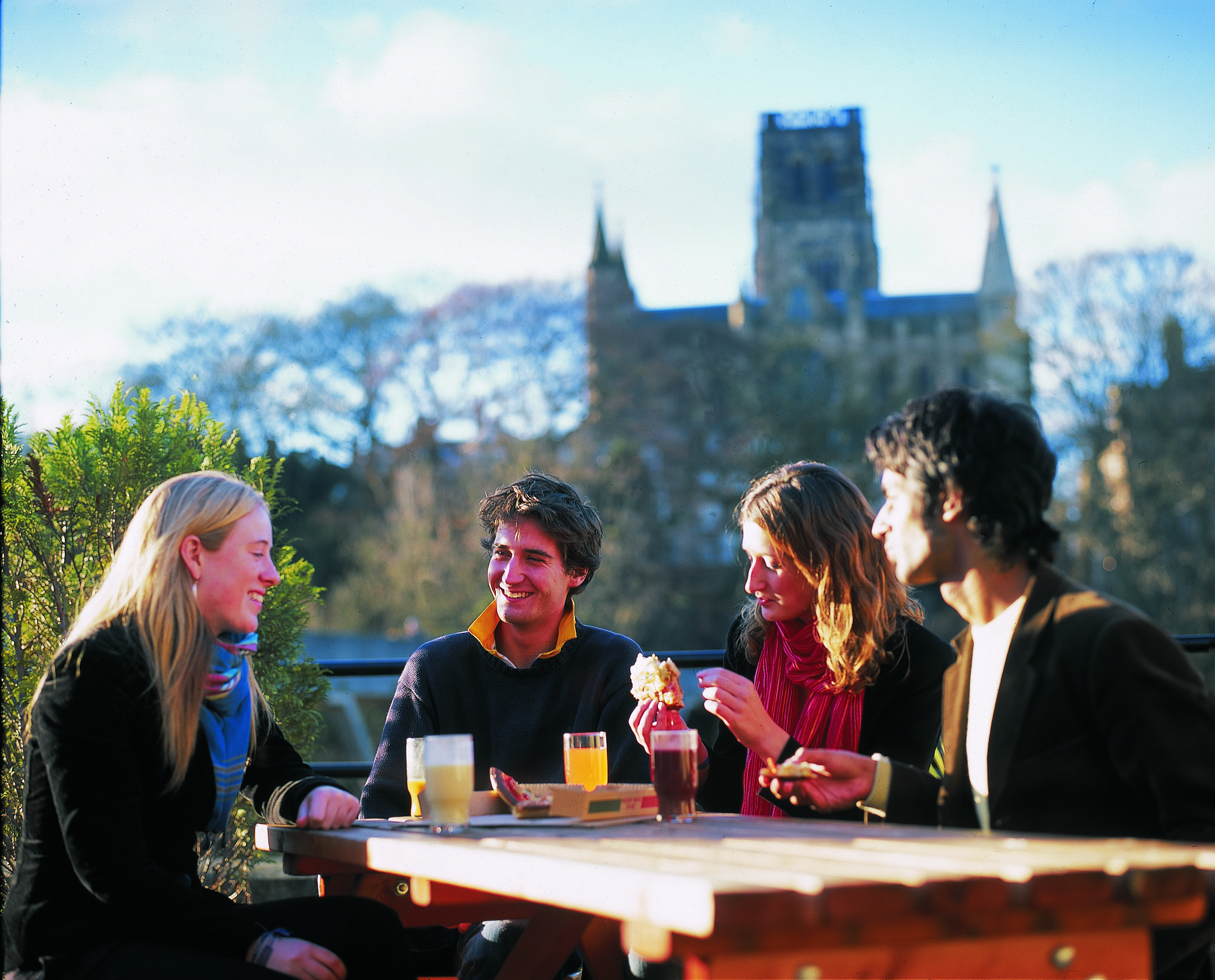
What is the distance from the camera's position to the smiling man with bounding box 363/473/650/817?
9.80ft

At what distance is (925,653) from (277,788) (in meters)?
1.37

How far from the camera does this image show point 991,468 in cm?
199

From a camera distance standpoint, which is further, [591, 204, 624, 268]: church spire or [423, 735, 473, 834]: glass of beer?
[591, 204, 624, 268]: church spire

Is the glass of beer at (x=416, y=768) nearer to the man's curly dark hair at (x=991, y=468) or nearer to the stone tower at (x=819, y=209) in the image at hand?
the man's curly dark hair at (x=991, y=468)

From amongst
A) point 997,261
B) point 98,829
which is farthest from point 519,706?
point 997,261

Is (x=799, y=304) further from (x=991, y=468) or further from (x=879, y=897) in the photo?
(x=879, y=897)

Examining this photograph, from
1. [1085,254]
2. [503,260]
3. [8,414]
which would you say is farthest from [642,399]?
[8,414]

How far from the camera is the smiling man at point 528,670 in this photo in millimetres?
2986

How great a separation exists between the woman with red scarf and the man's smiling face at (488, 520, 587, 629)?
509 millimetres

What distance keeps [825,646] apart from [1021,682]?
84 centimetres

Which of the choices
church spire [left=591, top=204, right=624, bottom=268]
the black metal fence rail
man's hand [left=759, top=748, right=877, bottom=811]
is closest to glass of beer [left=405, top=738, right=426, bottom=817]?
man's hand [left=759, top=748, right=877, bottom=811]

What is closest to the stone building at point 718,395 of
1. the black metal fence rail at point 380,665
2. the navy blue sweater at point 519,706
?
the black metal fence rail at point 380,665

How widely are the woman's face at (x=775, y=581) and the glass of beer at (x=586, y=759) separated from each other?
534 millimetres

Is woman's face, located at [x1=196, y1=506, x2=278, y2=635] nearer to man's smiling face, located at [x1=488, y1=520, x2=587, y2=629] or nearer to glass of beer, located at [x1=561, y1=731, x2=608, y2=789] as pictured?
glass of beer, located at [x1=561, y1=731, x2=608, y2=789]
